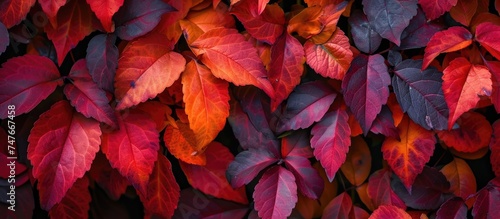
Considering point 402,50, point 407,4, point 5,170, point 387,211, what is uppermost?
point 407,4

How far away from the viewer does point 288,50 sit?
0.96 meters

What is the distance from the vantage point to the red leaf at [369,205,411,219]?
3.43ft

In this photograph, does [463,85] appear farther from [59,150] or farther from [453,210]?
[59,150]

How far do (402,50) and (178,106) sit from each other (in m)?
0.43

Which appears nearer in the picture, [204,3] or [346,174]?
[204,3]

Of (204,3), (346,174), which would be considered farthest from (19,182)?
(346,174)

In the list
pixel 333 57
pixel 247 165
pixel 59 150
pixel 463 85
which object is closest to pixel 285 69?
pixel 333 57

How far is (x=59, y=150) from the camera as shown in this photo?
94 cm

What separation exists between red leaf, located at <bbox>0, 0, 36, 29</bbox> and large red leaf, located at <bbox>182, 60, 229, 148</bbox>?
281mm

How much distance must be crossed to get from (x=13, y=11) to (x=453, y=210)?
0.86 metres

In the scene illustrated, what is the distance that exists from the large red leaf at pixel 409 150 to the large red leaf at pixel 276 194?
0.19m

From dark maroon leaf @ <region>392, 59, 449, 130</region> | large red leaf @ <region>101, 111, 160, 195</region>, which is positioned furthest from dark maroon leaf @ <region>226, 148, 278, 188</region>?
dark maroon leaf @ <region>392, 59, 449, 130</region>

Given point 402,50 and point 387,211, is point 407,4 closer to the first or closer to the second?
point 402,50

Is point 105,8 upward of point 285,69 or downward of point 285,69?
upward
